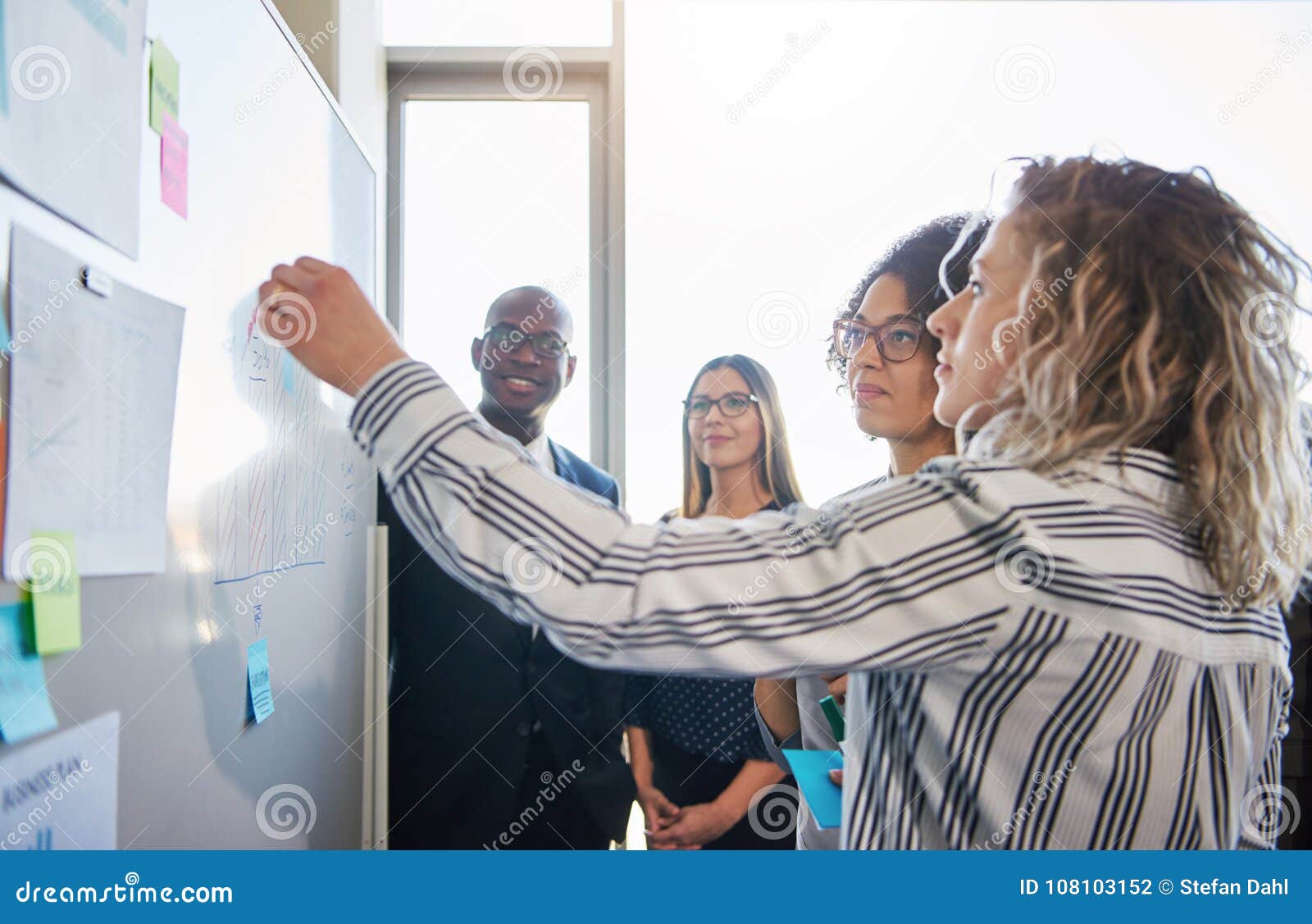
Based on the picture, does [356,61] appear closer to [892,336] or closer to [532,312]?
[532,312]

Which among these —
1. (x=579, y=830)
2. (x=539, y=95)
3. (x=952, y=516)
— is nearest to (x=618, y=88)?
(x=539, y=95)

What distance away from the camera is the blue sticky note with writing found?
107cm

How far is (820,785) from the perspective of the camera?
0.89m

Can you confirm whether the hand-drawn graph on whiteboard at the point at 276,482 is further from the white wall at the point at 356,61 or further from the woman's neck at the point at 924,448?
the woman's neck at the point at 924,448

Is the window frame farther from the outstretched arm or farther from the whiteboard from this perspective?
the outstretched arm

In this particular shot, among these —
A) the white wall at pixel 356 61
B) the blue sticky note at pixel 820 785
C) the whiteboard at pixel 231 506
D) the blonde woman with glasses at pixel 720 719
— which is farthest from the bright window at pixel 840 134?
the blue sticky note at pixel 820 785

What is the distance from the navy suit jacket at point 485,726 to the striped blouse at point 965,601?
119cm

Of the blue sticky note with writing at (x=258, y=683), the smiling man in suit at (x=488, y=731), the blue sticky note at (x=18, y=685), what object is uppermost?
the blue sticky note at (x=18, y=685)

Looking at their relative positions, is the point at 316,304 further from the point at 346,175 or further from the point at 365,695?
the point at 365,695

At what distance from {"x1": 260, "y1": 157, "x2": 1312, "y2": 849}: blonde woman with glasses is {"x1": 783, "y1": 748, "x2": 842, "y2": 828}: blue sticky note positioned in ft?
0.73

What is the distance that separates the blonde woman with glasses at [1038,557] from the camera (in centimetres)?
47
